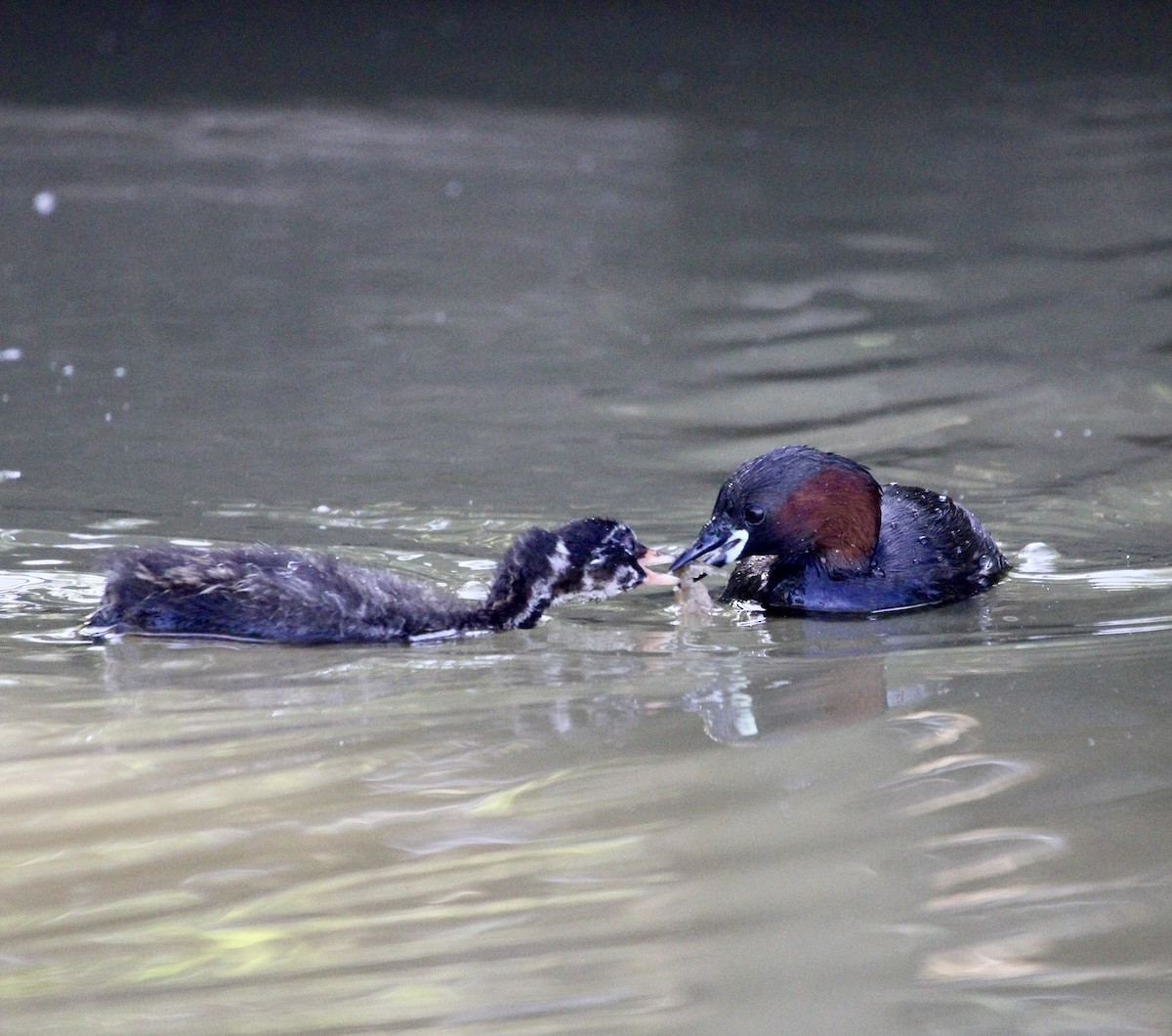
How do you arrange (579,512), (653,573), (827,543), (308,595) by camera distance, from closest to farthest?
1. (308,595)
2. (653,573)
3. (827,543)
4. (579,512)

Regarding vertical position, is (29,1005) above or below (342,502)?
below

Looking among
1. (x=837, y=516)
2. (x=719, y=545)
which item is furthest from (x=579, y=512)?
(x=837, y=516)

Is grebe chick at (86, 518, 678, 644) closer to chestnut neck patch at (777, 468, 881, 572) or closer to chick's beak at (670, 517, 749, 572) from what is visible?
chick's beak at (670, 517, 749, 572)

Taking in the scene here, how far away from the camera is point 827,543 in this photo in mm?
5965

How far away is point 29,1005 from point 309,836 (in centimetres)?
80

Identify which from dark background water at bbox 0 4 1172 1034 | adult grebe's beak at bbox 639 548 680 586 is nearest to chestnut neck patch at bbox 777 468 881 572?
dark background water at bbox 0 4 1172 1034

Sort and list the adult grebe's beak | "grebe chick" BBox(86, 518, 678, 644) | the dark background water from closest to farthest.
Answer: the dark background water, "grebe chick" BBox(86, 518, 678, 644), the adult grebe's beak

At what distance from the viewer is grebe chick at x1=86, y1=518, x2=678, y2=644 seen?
5.61 metres

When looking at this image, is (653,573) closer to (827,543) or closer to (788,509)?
(788,509)

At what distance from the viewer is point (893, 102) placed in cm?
1733

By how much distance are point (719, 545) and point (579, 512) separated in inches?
53.8

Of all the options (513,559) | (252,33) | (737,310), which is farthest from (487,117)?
(513,559)

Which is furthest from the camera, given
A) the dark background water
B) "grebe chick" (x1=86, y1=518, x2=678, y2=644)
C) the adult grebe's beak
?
the adult grebe's beak

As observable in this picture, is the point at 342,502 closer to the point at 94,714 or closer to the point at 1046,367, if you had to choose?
the point at 94,714
